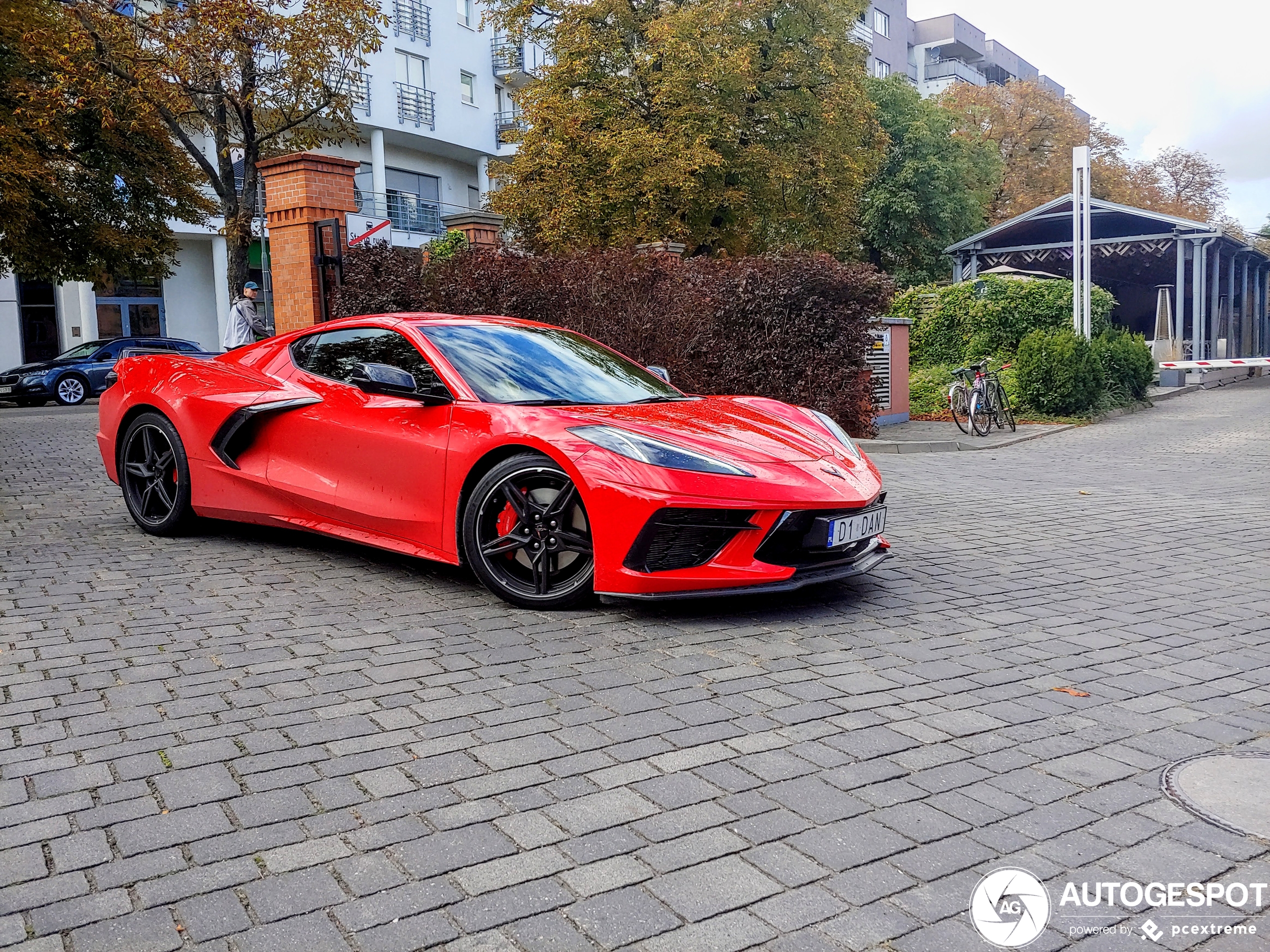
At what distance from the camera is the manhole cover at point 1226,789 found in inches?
115

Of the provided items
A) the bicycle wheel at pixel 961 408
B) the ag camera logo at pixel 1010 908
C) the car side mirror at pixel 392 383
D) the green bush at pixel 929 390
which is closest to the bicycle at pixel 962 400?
the bicycle wheel at pixel 961 408

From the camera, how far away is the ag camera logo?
7.93ft

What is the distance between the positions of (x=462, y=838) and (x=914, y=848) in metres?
1.14

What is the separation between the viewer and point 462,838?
2.86m

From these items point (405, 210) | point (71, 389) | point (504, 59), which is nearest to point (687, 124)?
point (71, 389)

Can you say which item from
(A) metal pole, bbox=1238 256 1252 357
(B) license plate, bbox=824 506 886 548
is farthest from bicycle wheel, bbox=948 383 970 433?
(A) metal pole, bbox=1238 256 1252 357

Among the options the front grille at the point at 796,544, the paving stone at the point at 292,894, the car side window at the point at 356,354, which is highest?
the car side window at the point at 356,354

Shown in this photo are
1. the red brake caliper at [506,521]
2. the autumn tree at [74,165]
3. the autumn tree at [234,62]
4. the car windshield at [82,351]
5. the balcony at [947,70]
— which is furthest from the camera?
the balcony at [947,70]

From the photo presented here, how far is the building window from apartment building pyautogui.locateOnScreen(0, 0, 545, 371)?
4cm

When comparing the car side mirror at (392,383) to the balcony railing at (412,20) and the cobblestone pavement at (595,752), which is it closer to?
the cobblestone pavement at (595,752)

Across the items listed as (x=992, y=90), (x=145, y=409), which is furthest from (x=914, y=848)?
(x=992, y=90)

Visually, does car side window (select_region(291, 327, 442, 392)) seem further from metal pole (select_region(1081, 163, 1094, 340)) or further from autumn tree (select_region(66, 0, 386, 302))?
metal pole (select_region(1081, 163, 1094, 340))

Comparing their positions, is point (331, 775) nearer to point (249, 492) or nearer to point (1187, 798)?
point (1187, 798)

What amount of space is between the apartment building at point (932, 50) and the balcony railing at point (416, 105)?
1305 inches
